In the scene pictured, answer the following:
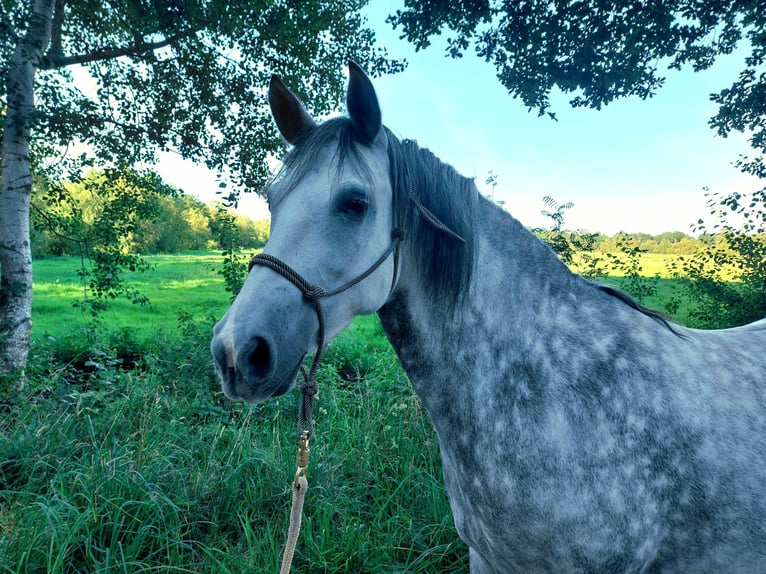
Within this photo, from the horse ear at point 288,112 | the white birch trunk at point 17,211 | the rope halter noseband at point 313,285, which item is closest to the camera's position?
the rope halter noseband at point 313,285

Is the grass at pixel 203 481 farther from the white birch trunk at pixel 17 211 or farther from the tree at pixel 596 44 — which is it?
the tree at pixel 596 44

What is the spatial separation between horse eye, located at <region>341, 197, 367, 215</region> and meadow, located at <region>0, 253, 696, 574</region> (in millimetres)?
2230

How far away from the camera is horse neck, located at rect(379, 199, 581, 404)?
1.34m

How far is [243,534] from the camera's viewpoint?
2480 mm

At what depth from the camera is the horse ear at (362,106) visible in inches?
48.2

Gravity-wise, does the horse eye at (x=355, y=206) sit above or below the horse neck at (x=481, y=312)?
above

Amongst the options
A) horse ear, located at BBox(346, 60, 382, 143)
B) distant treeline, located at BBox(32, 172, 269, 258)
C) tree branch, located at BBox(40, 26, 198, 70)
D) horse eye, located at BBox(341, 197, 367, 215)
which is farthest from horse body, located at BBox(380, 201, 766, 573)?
tree branch, located at BBox(40, 26, 198, 70)

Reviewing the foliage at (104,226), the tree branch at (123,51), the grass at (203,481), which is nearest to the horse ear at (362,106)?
the grass at (203,481)

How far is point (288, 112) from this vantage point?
1.53 m

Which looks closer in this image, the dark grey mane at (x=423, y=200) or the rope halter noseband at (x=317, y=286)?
the rope halter noseband at (x=317, y=286)

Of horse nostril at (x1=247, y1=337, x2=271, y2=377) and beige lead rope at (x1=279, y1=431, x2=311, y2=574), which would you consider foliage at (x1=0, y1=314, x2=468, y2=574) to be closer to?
beige lead rope at (x1=279, y1=431, x2=311, y2=574)

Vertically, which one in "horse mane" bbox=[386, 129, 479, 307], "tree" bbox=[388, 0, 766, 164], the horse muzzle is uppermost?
"tree" bbox=[388, 0, 766, 164]

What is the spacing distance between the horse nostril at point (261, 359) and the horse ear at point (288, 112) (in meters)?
0.85

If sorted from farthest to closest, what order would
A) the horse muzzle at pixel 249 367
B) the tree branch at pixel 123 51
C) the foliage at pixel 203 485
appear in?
the tree branch at pixel 123 51 → the foliage at pixel 203 485 → the horse muzzle at pixel 249 367
